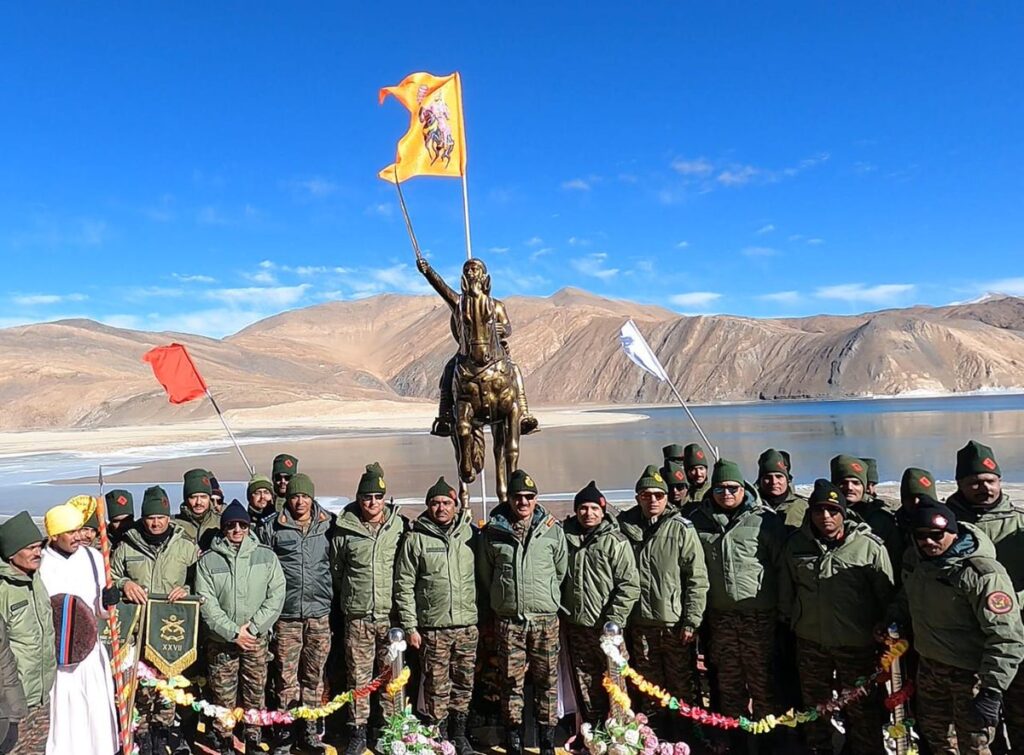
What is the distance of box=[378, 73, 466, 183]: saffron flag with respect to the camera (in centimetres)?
930

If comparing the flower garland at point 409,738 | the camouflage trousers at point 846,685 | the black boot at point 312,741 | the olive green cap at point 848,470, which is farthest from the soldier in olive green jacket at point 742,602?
the black boot at point 312,741

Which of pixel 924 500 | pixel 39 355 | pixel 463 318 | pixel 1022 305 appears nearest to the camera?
pixel 924 500

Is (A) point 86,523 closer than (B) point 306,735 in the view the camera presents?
Yes

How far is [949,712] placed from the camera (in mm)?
4441

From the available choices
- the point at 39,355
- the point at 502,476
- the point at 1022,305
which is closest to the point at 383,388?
the point at 39,355

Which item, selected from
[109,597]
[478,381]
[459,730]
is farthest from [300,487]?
[478,381]

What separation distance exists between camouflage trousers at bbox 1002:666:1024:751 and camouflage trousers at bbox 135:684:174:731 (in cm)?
562

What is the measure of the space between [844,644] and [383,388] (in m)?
113

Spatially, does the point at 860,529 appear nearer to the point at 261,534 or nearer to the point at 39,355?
the point at 261,534

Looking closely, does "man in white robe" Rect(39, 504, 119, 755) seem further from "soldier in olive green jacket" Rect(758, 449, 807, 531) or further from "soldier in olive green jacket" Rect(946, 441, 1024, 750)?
"soldier in olive green jacket" Rect(946, 441, 1024, 750)

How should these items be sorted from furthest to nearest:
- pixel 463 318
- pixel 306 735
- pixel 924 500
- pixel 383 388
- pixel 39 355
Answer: pixel 383 388
pixel 39 355
pixel 463 318
pixel 306 735
pixel 924 500

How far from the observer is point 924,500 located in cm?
456

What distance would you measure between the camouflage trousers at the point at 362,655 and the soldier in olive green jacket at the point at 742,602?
7.97ft

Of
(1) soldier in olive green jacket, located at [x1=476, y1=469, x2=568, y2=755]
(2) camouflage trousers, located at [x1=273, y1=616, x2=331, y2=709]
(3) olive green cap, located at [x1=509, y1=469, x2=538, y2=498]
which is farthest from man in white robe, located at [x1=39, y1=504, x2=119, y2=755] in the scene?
(3) olive green cap, located at [x1=509, y1=469, x2=538, y2=498]
